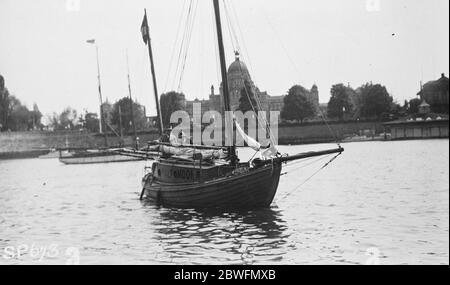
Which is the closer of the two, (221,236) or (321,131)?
(221,236)

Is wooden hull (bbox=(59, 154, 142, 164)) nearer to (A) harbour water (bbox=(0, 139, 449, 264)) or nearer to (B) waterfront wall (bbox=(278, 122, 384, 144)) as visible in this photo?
(B) waterfront wall (bbox=(278, 122, 384, 144))

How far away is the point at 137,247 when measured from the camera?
20.5 meters

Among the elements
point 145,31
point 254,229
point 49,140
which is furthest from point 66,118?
point 254,229

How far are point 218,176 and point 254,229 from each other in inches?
200

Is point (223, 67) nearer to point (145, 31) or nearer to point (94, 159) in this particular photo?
point (145, 31)

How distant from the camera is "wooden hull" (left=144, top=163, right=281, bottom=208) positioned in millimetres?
25109

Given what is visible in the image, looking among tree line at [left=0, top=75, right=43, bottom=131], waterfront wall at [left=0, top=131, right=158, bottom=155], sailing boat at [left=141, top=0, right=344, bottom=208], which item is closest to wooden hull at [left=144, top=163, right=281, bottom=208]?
sailing boat at [left=141, top=0, right=344, bottom=208]

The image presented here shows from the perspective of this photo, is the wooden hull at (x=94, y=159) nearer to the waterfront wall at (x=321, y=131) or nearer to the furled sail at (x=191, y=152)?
the waterfront wall at (x=321, y=131)

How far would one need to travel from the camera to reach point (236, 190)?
25.5 metres

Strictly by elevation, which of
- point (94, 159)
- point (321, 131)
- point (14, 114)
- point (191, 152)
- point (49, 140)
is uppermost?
point (14, 114)

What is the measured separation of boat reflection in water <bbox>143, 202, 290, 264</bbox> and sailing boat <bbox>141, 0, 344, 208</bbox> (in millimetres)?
591
